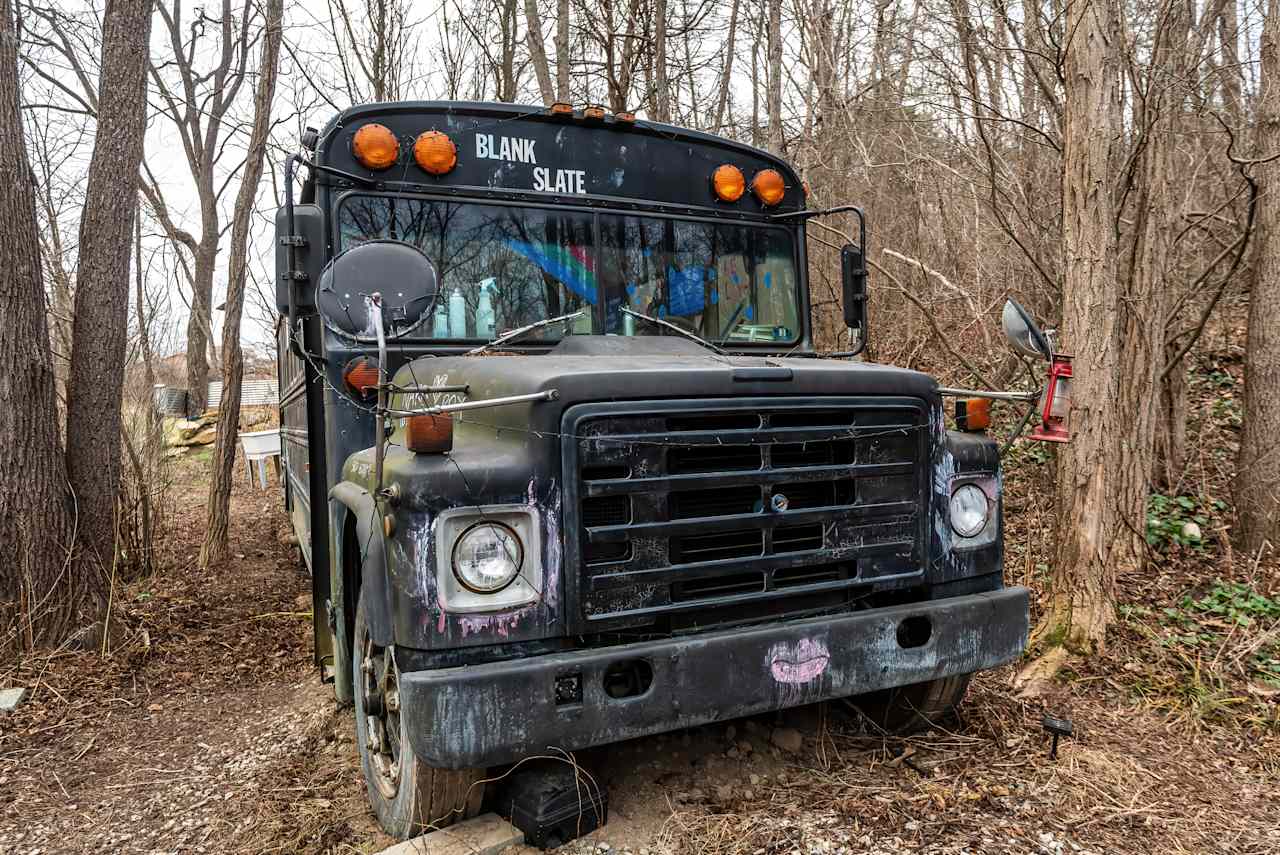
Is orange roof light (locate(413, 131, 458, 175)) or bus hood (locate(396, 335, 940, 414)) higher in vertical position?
orange roof light (locate(413, 131, 458, 175))

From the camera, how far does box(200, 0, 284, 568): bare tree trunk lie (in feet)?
26.7

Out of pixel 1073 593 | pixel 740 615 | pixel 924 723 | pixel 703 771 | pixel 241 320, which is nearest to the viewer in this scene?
pixel 740 615

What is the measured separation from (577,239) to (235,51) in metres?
14.0

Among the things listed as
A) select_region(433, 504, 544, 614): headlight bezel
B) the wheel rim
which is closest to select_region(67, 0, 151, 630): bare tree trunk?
the wheel rim

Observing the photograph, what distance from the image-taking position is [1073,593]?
14.5ft

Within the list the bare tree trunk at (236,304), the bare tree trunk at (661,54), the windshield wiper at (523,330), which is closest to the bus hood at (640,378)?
the windshield wiper at (523,330)

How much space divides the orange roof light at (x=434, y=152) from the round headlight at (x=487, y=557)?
180 cm

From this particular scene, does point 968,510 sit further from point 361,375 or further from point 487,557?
point 361,375

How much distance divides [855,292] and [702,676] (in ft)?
8.31

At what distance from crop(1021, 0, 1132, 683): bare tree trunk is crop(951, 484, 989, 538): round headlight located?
1.37 meters

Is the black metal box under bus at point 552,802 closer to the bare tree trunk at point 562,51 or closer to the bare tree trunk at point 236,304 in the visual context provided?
the bare tree trunk at point 236,304

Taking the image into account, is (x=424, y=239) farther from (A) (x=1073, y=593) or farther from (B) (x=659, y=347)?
(A) (x=1073, y=593)

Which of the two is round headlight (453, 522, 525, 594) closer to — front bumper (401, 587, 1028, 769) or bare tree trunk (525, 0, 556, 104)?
front bumper (401, 587, 1028, 769)

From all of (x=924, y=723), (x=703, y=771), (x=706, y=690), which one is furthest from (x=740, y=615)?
(x=924, y=723)
